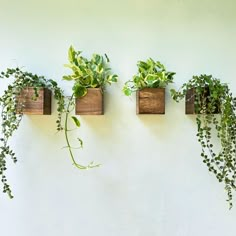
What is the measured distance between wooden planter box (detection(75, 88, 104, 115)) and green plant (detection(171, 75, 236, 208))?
1.37ft

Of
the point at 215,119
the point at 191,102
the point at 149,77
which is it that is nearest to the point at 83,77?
the point at 149,77

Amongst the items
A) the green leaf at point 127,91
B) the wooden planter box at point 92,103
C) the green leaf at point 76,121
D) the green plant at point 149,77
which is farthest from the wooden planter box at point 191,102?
the green leaf at point 76,121

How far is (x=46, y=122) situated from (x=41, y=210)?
494 mm

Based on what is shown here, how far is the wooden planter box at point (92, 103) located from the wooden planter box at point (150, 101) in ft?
0.70

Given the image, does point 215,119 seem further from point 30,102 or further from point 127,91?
point 30,102

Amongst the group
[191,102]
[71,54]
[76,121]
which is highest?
[71,54]

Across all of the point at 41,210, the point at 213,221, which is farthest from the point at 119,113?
the point at 213,221

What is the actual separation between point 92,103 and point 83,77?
147mm

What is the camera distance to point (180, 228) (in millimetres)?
1638

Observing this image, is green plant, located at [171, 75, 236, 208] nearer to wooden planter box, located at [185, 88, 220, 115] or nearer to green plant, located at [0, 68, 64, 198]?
wooden planter box, located at [185, 88, 220, 115]

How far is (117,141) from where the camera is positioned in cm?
165

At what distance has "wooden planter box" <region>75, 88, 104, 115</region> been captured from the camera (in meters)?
1.52

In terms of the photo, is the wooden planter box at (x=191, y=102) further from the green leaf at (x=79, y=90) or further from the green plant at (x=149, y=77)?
the green leaf at (x=79, y=90)

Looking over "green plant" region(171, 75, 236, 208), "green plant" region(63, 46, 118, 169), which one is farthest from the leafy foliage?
"green plant" region(171, 75, 236, 208)
